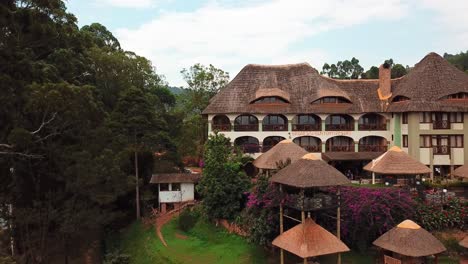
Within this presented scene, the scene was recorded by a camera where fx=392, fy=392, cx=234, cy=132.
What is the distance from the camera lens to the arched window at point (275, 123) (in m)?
34.3

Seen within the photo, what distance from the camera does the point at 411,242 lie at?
17.4 meters

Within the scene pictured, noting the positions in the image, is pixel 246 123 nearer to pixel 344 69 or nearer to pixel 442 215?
pixel 442 215

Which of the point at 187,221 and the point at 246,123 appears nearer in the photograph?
the point at 187,221

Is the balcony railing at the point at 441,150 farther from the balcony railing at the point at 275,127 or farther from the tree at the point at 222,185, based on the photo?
the tree at the point at 222,185

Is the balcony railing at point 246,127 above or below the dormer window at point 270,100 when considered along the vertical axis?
below

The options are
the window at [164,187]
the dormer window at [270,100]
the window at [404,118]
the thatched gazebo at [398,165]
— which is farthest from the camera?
the dormer window at [270,100]

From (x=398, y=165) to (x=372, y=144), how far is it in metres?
12.4

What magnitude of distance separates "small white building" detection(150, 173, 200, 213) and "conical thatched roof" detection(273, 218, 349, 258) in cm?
1175

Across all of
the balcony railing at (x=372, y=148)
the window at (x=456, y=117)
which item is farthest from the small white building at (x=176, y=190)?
the window at (x=456, y=117)

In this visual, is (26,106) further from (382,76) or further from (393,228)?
(382,76)

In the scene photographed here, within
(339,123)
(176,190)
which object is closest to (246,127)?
(339,123)

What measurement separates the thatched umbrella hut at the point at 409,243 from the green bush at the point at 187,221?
38.3 ft

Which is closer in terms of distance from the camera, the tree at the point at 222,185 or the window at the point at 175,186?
the tree at the point at 222,185

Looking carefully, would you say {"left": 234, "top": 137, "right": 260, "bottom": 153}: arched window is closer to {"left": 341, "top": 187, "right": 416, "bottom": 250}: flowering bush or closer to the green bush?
the green bush
